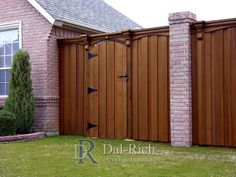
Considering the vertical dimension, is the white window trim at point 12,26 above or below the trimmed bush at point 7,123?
above

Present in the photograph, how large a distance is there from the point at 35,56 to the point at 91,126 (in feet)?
8.88

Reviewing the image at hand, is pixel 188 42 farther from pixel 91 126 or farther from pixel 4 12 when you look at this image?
pixel 4 12

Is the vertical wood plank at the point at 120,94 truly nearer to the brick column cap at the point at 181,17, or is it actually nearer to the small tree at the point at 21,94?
the brick column cap at the point at 181,17

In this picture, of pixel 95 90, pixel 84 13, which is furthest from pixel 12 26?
pixel 95 90

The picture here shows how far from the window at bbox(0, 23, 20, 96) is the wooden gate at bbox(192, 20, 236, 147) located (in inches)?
231

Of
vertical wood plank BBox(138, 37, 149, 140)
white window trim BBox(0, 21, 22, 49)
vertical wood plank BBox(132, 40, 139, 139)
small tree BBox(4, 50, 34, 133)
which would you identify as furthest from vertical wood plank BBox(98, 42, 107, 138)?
white window trim BBox(0, 21, 22, 49)

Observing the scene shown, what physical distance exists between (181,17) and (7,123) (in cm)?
504

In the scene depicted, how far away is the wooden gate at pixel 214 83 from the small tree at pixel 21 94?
460cm

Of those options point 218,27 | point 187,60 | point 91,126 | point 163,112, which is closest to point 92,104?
point 91,126

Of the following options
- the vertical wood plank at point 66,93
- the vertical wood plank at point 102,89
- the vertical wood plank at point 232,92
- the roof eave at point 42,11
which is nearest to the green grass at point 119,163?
the vertical wood plank at point 232,92

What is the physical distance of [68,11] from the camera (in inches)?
482

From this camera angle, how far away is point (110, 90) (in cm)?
1005

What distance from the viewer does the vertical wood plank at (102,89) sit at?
1014 centimetres

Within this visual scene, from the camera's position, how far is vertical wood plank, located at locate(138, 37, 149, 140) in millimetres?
9352
